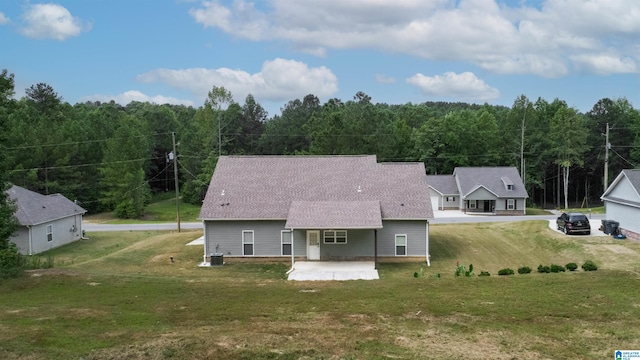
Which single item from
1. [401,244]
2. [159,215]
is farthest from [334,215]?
[159,215]

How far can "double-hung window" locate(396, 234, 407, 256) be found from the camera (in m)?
29.2

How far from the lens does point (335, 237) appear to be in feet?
95.3

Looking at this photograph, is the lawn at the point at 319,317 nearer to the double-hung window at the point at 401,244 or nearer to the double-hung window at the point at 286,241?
the double-hung window at the point at 401,244

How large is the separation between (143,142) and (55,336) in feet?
179

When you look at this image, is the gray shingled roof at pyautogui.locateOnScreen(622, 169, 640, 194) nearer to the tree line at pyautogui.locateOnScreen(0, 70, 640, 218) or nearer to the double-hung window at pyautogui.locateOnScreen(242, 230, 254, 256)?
the double-hung window at pyautogui.locateOnScreen(242, 230, 254, 256)

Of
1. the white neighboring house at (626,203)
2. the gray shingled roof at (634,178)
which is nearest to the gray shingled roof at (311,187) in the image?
the white neighboring house at (626,203)

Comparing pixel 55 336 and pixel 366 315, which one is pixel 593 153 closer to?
Answer: pixel 366 315

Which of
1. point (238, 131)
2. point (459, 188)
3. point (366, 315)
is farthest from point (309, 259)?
point (238, 131)

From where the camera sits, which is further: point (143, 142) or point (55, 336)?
point (143, 142)

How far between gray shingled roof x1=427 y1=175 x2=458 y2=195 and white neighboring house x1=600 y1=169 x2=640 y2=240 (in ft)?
69.7

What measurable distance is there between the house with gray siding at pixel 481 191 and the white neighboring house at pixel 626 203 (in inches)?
703

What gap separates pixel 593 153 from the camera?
7144 centimetres

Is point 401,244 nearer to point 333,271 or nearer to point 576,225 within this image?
point 333,271

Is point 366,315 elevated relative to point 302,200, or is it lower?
lower
